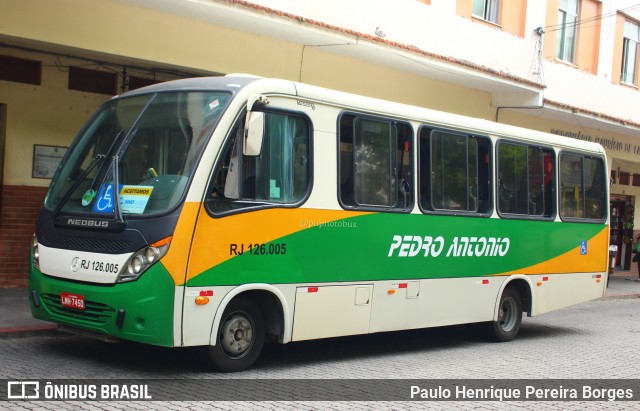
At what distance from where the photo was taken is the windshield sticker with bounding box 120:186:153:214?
7.90 meters

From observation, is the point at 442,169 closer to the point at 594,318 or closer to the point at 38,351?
the point at 38,351

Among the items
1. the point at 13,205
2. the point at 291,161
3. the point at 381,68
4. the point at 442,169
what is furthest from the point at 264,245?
the point at 381,68

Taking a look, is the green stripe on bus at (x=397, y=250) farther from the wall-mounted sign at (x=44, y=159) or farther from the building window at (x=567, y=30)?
the building window at (x=567, y=30)

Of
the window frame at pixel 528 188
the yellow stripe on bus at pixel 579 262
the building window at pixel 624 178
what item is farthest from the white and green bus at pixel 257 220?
the building window at pixel 624 178

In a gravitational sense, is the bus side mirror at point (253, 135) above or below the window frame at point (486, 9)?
below

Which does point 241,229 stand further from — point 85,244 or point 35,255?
point 35,255

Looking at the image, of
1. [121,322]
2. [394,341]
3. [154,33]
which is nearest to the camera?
[121,322]

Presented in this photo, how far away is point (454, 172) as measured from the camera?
35.8 ft

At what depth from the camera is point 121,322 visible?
7652 millimetres

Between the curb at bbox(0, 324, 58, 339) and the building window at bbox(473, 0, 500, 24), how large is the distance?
44.4 ft

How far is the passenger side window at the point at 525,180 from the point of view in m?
11.8

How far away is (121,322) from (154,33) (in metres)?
6.40

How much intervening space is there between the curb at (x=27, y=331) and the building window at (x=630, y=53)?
21.0m

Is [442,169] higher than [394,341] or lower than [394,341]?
higher
